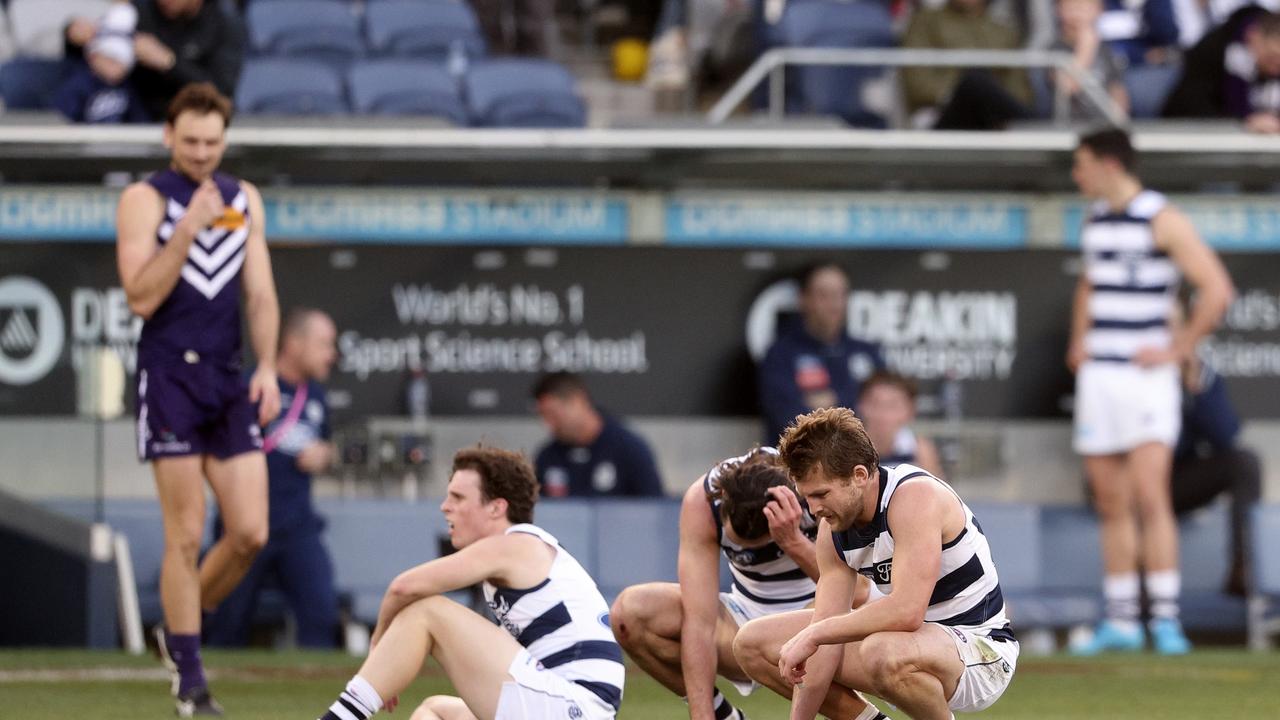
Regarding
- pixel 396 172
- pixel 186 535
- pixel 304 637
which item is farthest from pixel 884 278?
pixel 186 535

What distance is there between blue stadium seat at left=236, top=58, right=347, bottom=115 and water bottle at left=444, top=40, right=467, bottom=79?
76 cm

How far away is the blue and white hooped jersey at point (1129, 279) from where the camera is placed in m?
10.1

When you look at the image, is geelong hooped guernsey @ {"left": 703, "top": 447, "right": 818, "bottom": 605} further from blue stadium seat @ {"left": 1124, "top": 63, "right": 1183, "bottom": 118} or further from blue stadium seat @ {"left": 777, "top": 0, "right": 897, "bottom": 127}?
blue stadium seat @ {"left": 1124, "top": 63, "right": 1183, "bottom": 118}

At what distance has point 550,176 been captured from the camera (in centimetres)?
1166

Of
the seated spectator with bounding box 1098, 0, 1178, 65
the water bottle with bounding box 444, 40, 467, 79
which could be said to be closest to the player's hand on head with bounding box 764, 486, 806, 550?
the water bottle with bounding box 444, 40, 467, 79

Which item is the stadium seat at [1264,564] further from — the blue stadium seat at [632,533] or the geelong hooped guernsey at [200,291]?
the geelong hooped guernsey at [200,291]

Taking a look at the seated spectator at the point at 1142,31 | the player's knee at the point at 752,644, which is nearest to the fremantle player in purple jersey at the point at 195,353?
the player's knee at the point at 752,644

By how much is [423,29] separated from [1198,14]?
197 inches

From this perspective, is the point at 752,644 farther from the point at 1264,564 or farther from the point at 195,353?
the point at 1264,564

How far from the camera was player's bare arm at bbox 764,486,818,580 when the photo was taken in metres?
5.79

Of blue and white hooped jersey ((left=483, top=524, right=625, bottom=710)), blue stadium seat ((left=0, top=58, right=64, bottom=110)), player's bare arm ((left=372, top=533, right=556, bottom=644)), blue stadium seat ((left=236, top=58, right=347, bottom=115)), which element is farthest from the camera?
blue stadium seat ((left=236, top=58, right=347, bottom=115))

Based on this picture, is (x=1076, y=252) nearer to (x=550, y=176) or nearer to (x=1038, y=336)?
(x=1038, y=336)

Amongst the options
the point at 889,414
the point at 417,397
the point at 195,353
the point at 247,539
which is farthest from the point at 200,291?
the point at 417,397

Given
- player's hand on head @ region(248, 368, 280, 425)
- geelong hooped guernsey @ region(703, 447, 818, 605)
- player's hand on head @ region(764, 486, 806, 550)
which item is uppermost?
player's hand on head @ region(248, 368, 280, 425)
